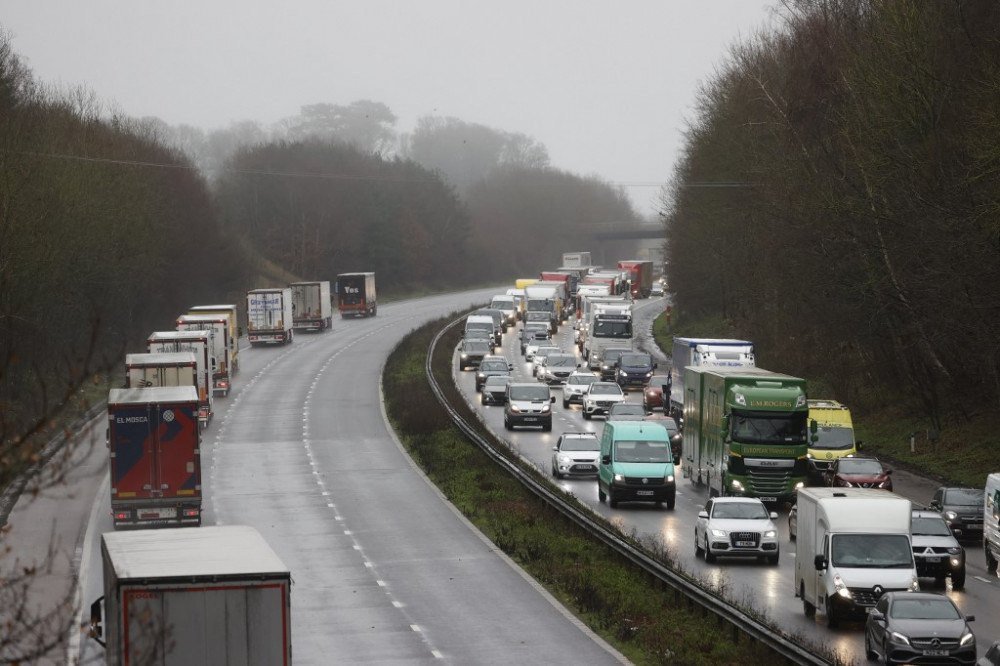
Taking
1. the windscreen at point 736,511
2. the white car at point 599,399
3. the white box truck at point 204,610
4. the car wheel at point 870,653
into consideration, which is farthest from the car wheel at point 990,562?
the white car at point 599,399

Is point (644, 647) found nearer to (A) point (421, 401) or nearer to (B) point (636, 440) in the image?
(B) point (636, 440)

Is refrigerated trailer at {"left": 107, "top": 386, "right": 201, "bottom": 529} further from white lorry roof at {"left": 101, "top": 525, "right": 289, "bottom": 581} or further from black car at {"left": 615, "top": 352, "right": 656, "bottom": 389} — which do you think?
black car at {"left": 615, "top": 352, "right": 656, "bottom": 389}

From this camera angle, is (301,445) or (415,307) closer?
(301,445)

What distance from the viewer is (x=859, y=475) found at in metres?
39.0

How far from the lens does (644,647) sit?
78.9ft

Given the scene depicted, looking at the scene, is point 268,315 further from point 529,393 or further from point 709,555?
point 709,555

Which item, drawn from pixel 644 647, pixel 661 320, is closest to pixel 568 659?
pixel 644 647

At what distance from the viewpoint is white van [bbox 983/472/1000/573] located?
3036 cm

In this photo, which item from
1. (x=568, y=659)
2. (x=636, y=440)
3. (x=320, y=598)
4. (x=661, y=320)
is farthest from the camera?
(x=661, y=320)

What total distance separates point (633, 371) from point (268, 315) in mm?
26143

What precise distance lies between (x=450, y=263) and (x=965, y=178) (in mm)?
137334

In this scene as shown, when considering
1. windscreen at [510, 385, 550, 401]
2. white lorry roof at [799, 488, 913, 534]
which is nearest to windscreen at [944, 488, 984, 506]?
white lorry roof at [799, 488, 913, 534]

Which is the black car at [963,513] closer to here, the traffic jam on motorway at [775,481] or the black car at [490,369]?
the traffic jam on motorway at [775,481]

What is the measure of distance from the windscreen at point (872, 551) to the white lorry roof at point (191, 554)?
11.2m
